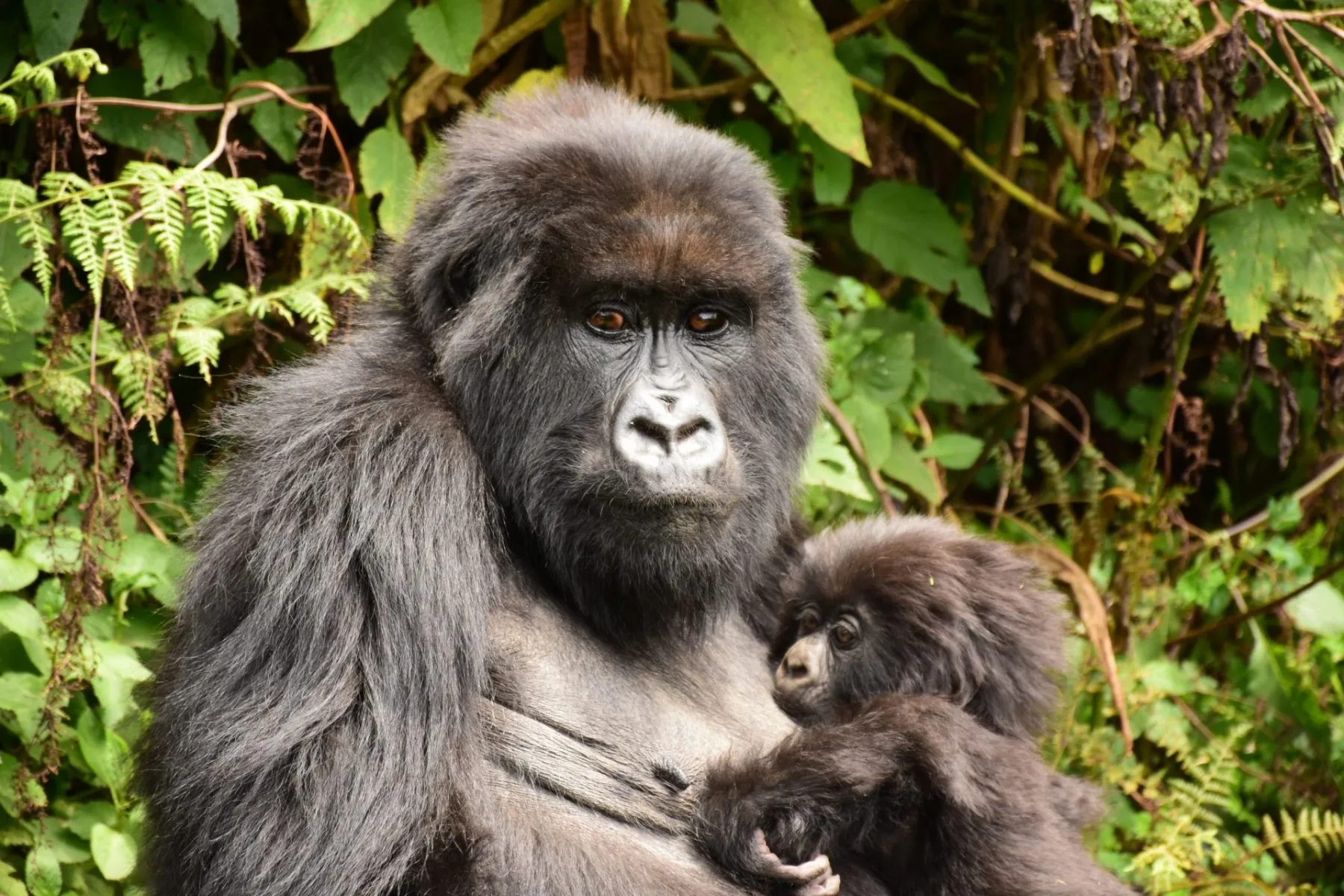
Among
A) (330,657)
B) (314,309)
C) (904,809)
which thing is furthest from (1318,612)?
(330,657)

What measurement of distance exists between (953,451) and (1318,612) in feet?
4.23

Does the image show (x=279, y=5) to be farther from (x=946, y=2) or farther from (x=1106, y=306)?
(x=1106, y=306)

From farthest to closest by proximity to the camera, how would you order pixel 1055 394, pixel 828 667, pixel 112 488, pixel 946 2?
pixel 1055 394 < pixel 946 2 < pixel 112 488 < pixel 828 667

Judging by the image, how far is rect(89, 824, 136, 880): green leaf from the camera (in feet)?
10.6

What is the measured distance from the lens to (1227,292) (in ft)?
14.3

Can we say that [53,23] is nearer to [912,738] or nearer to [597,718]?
[597,718]

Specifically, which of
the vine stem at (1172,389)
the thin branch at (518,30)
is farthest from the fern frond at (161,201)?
the vine stem at (1172,389)

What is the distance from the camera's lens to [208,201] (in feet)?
11.4

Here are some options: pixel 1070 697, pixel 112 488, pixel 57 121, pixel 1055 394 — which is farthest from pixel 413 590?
pixel 1055 394

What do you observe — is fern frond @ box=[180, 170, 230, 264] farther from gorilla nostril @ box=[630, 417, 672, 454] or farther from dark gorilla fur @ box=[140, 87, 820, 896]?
gorilla nostril @ box=[630, 417, 672, 454]

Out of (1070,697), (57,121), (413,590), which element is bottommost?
(1070,697)

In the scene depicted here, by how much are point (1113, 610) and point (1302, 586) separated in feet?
1.95

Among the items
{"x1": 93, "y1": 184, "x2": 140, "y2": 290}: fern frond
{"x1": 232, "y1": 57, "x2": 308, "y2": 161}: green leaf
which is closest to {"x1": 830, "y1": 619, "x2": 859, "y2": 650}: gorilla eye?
{"x1": 93, "y1": 184, "x2": 140, "y2": 290}: fern frond

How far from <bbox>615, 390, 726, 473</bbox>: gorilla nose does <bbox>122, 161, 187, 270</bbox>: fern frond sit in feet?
4.13
